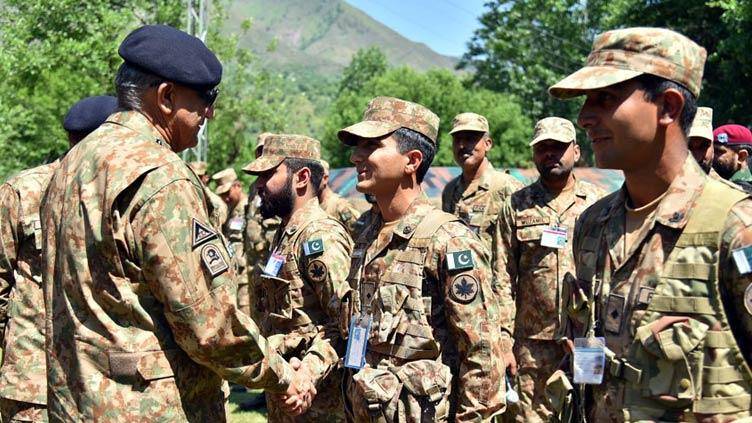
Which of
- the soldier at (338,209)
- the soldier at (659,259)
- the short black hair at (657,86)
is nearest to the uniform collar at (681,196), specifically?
the soldier at (659,259)

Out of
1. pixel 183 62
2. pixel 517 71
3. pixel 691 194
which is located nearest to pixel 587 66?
pixel 691 194

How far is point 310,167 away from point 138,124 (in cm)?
282

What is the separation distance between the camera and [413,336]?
395 centimetres

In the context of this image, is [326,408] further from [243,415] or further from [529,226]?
[243,415]

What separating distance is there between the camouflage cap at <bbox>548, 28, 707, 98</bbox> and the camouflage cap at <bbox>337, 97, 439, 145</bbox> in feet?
5.05

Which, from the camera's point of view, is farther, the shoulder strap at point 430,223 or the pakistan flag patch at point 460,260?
the shoulder strap at point 430,223

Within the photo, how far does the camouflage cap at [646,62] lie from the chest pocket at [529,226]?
386cm

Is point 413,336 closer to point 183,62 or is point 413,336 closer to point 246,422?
point 183,62

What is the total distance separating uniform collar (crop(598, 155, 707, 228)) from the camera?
9.42 feet

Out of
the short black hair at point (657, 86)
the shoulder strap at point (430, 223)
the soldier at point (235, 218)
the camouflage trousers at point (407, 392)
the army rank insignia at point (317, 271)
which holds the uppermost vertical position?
the short black hair at point (657, 86)

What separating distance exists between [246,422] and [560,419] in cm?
651

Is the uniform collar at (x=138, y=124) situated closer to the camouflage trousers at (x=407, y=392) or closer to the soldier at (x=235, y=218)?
the camouflage trousers at (x=407, y=392)

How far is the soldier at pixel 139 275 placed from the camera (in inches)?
123

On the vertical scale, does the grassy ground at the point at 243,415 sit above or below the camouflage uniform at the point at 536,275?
below
